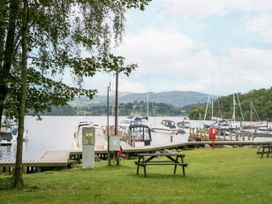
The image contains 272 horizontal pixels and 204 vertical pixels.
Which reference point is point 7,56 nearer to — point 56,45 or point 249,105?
point 56,45

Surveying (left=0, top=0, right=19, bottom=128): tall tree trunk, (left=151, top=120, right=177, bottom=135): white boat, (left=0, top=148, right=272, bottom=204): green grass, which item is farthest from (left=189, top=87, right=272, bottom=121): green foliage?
(left=0, top=0, right=19, bottom=128): tall tree trunk

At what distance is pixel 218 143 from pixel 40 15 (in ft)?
76.5

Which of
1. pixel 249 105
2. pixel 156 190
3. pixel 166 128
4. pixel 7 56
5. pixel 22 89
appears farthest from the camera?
pixel 249 105

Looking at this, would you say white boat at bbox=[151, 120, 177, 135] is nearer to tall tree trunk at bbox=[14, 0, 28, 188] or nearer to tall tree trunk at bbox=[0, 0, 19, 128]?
A: tall tree trunk at bbox=[0, 0, 19, 128]

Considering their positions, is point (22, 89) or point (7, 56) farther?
point (7, 56)

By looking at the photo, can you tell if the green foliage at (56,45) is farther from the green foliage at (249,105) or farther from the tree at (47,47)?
the green foliage at (249,105)

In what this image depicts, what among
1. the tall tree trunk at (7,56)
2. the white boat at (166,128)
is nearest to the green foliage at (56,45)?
the tall tree trunk at (7,56)

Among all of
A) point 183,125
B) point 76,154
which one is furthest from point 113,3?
point 183,125

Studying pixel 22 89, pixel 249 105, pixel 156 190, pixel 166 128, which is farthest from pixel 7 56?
pixel 249 105

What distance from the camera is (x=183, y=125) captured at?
92125mm

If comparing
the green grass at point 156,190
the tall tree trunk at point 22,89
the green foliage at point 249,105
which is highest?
the green foliage at point 249,105

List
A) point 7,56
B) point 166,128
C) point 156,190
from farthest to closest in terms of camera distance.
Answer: point 166,128
point 7,56
point 156,190

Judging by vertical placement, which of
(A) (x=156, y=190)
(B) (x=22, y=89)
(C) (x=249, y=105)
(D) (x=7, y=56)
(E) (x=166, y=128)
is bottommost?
(A) (x=156, y=190)

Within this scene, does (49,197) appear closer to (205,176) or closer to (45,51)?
(45,51)
